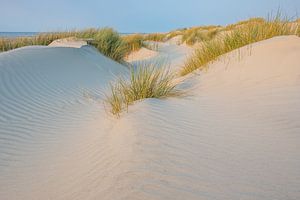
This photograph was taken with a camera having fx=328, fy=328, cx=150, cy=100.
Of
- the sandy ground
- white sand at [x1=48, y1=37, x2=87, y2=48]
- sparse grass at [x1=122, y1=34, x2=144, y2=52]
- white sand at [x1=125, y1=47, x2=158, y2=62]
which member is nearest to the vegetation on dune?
white sand at [x1=48, y1=37, x2=87, y2=48]

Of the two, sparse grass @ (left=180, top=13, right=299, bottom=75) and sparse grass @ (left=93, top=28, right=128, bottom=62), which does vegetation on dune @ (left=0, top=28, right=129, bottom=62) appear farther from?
sparse grass @ (left=180, top=13, right=299, bottom=75)

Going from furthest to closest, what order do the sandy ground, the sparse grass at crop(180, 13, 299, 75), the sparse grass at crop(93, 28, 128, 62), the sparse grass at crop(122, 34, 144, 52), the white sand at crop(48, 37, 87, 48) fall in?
the sparse grass at crop(122, 34, 144, 52) → the sparse grass at crop(93, 28, 128, 62) → the white sand at crop(48, 37, 87, 48) → the sparse grass at crop(180, 13, 299, 75) → the sandy ground

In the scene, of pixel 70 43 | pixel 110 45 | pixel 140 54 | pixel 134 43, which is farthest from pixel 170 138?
pixel 134 43

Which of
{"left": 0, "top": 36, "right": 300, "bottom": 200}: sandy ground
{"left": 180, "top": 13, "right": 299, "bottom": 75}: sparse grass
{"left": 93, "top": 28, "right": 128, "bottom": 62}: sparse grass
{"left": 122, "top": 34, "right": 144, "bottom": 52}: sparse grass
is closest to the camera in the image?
{"left": 0, "top": 36, "right": 300, "bottom": 200}: sandy ground

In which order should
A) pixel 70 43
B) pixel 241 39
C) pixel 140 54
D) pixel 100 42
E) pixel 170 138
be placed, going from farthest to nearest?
pixel 140 54
pixel 100 42
pixel 70 43
pixel 241 39
pixel 170 138

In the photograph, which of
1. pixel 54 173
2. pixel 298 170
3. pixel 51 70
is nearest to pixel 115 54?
pixel 51 70

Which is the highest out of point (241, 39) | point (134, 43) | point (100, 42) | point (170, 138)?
point (241, 39)

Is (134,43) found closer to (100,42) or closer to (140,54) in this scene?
(140,54)

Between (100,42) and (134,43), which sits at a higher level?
(100,42)

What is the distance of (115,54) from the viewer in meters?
11.1

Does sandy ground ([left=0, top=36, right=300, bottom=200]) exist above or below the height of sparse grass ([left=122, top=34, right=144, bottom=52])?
below

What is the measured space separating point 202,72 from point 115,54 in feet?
17.6

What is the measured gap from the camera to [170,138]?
3.12 m

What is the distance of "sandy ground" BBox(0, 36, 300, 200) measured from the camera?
7.68 feet
